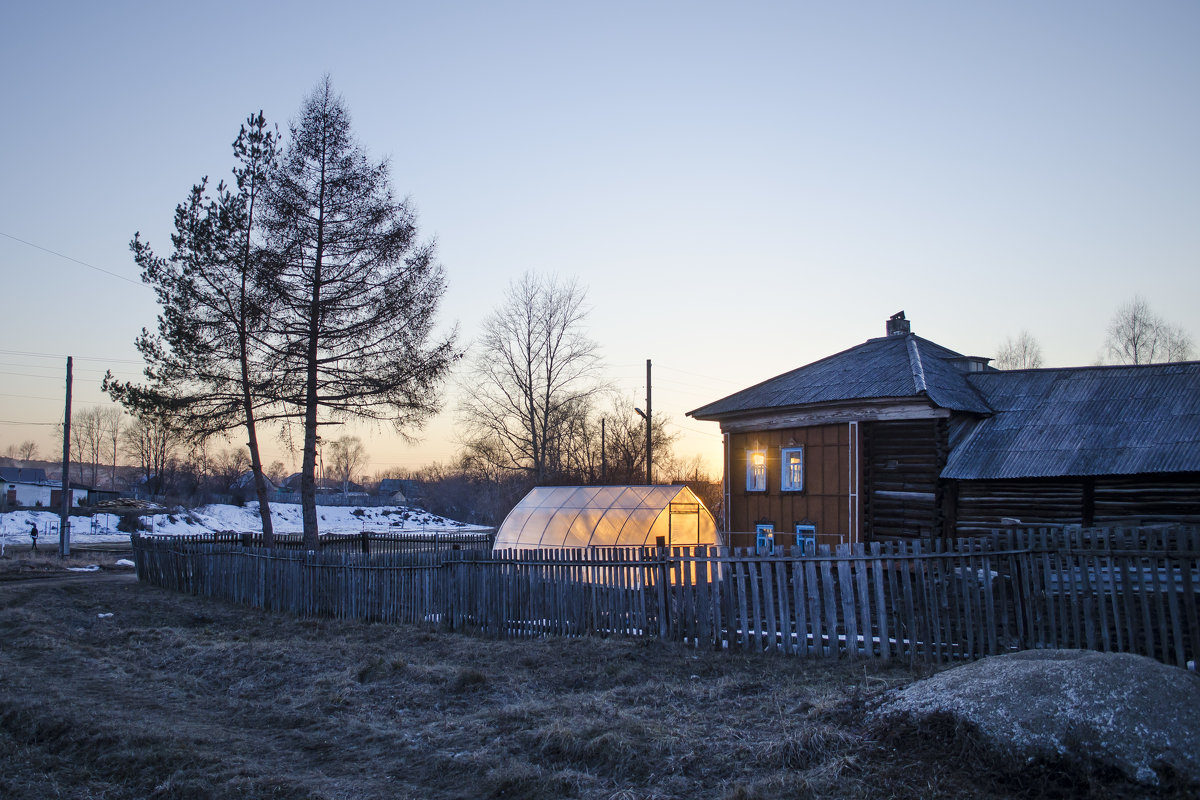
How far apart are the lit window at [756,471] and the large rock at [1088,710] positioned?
15.9 m

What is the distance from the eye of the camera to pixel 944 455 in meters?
18.8

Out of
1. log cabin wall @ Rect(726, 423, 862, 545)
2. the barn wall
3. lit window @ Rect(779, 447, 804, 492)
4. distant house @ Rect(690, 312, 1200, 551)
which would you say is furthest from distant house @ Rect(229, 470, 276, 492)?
the barn wall

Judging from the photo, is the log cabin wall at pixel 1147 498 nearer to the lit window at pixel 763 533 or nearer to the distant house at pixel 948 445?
the distant house at pixel 948 445

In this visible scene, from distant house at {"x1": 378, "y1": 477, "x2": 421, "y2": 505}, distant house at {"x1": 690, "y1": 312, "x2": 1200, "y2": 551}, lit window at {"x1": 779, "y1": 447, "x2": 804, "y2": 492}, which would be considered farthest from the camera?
distant house at {"x1": 378, "y1": 477, "x2": 421, "y2": 505}

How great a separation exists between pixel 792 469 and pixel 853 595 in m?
11.0

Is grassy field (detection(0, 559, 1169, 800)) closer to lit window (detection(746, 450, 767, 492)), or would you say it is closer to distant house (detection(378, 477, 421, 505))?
lit window (detection(746, 450, 767, 492))

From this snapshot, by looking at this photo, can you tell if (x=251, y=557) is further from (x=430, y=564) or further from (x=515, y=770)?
(x=515, y=770)

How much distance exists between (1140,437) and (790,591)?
10016 millimetres

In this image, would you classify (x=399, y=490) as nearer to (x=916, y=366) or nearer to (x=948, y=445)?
(x=916, y=366)

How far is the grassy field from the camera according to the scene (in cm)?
569

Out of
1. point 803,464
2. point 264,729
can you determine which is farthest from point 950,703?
point 803,464

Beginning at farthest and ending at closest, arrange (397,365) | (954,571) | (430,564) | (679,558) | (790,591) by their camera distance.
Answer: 1. (397,365)
2. (430,564)
3. (679,558)
4. (790,591)
5. (954,571)

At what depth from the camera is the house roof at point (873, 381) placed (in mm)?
19344

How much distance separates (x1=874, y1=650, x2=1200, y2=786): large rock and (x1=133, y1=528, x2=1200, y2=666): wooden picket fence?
3.64 metres
